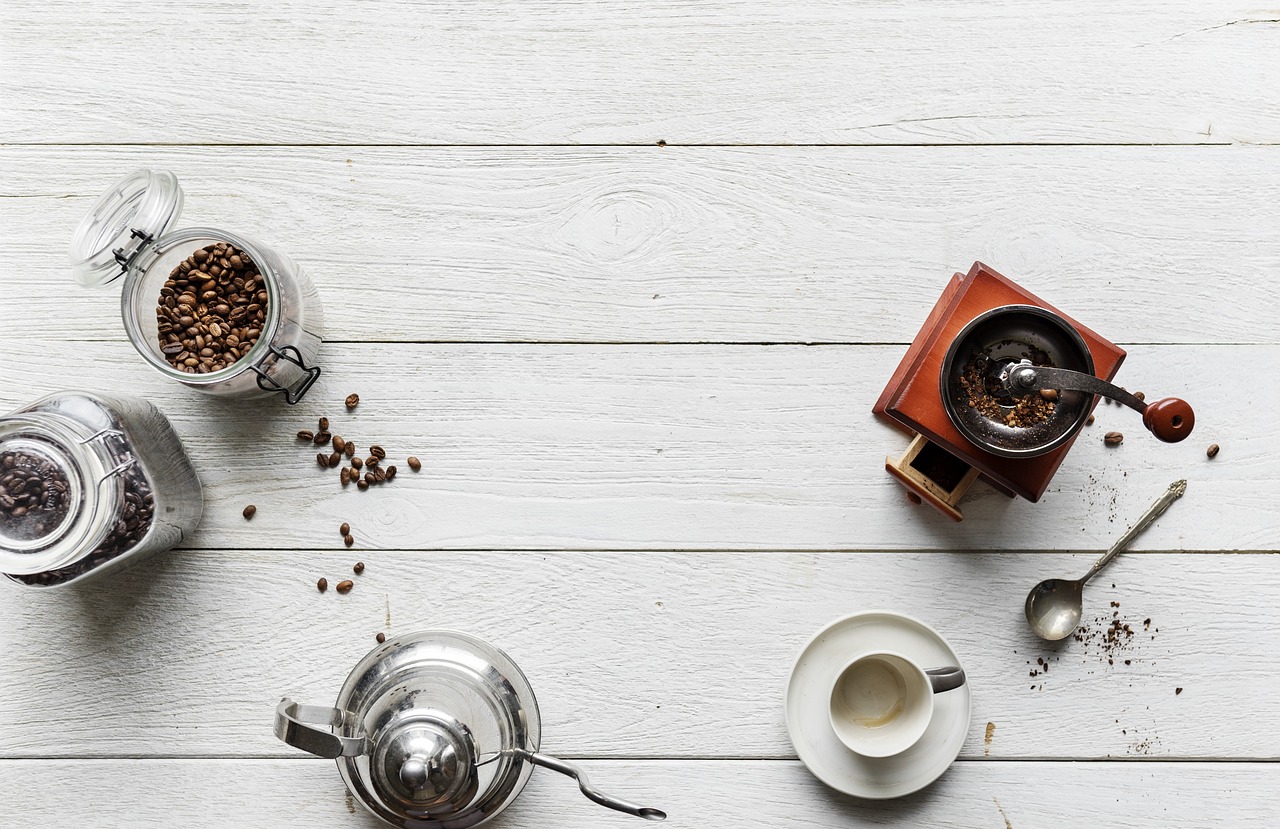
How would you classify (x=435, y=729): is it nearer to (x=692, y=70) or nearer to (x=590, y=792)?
(x=590, y=792)

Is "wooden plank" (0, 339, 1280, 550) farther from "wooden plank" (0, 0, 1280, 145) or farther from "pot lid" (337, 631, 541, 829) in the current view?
"wooden plank" (0, 0, 1280, 145)

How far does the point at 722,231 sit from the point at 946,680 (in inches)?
25.3

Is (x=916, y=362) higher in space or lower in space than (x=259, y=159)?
lower

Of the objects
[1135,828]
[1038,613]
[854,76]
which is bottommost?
[1135,828]

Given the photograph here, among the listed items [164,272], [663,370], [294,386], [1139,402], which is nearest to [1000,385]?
[1139,402]

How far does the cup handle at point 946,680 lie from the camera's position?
111cm

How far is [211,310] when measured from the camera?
113cm

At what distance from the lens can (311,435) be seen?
1222 millimetres

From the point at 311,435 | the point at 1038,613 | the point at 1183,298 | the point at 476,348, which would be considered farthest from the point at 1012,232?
the point at 311,435

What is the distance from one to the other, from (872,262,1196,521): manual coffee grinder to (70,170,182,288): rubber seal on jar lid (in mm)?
914

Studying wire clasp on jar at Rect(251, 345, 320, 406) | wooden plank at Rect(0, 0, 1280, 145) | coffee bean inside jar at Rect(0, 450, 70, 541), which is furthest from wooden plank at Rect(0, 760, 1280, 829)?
wooden plank at Rect(0, 0, 1280, 145)

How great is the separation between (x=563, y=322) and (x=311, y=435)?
37cm

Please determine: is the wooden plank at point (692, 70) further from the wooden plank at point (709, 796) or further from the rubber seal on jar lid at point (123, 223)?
the wooden plank at point (709, 796)

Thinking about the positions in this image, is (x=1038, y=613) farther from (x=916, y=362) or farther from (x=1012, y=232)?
(x=1012, y=232)
